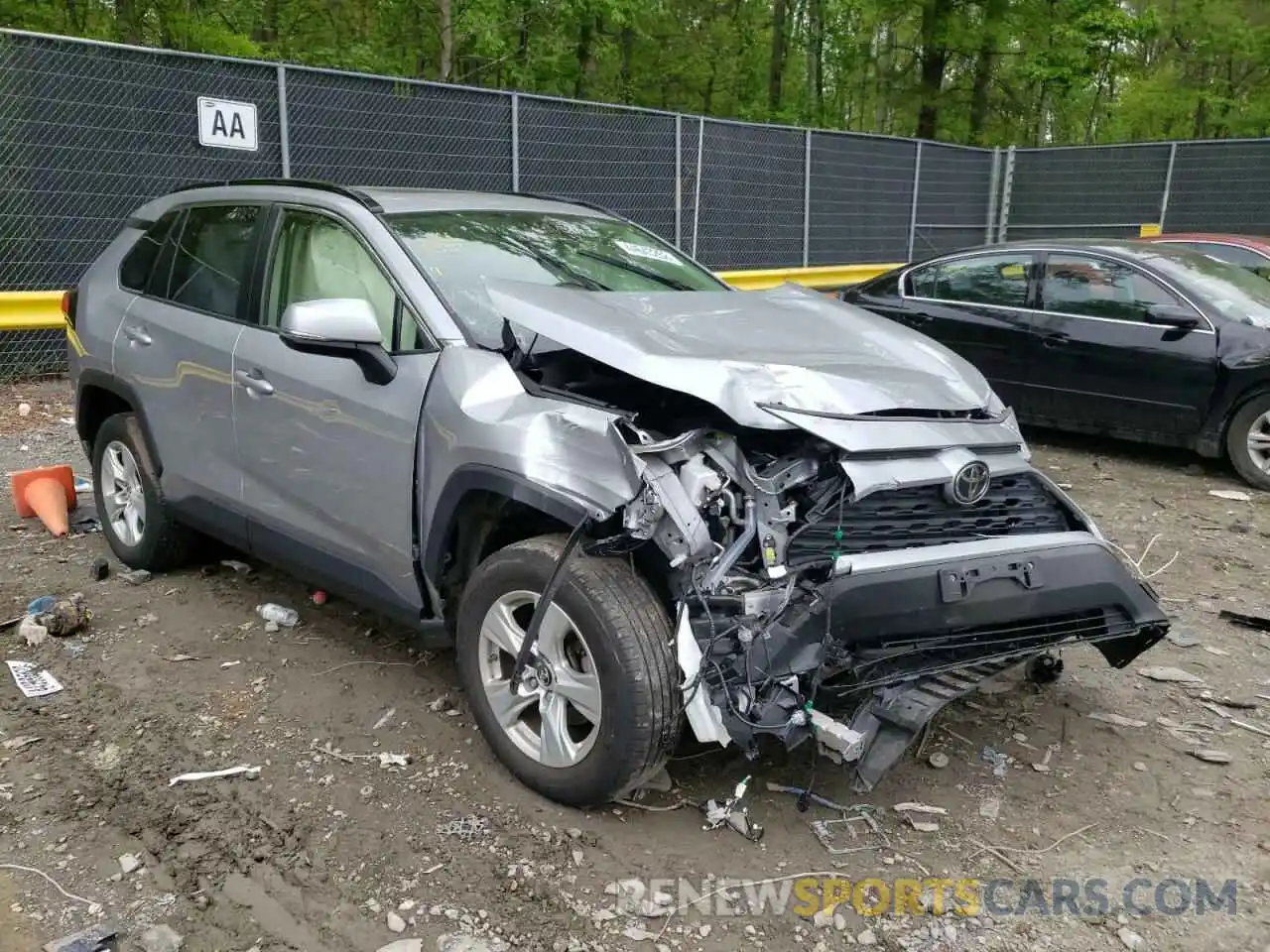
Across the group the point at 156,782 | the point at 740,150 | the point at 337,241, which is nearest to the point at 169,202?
the point at 337,241

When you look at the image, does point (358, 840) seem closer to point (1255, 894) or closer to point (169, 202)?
point (1255, 894)

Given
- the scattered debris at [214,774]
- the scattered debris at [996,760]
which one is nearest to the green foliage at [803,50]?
the scattered debris at [214,774]

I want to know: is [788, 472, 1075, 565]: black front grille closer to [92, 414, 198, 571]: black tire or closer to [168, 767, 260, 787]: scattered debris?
[168, 767, 260, 787]: scattered debris

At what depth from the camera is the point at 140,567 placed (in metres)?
5.14

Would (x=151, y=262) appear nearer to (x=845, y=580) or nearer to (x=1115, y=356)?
(x=845, y=580)

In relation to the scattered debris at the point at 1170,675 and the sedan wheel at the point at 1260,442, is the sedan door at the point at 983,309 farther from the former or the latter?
the scattered debris at the point at 1170,675

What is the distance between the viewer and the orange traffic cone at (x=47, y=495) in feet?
19.1

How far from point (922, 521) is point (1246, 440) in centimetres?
498

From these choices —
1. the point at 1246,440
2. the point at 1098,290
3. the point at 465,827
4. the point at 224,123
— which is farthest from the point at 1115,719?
the point at 224,123

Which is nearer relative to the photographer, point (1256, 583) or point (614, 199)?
point (1256, 583)

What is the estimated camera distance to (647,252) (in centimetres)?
465

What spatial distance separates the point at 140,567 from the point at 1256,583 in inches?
222

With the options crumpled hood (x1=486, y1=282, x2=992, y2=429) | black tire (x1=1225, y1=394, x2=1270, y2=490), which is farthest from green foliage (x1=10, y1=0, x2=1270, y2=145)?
crumpled hood (x1=486, y1=282, x2=992, y2=429)

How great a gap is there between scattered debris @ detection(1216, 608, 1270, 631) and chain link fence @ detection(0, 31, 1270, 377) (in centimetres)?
805
